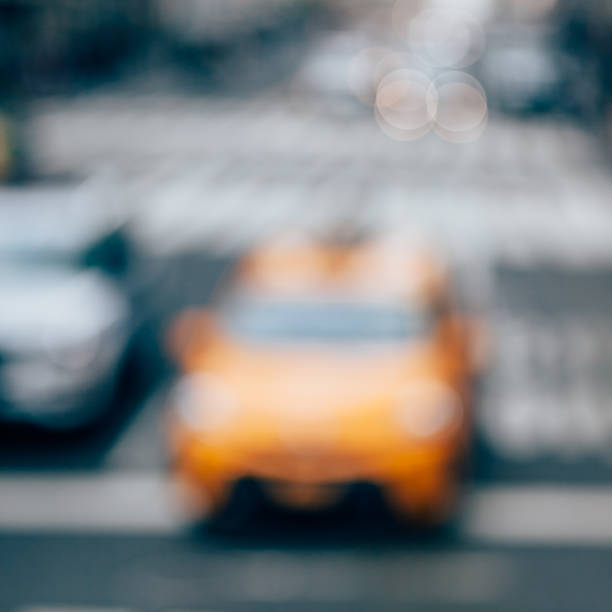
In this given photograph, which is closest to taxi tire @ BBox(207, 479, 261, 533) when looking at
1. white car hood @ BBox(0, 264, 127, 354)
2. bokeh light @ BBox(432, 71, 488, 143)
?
white car hood @ BBox(0, 264, 127, 354)

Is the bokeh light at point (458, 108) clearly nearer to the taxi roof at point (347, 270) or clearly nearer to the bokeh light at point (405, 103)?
the bokeh light at point (405, 103)

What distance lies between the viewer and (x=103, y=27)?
176 feet

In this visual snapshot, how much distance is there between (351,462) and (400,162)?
808 inches

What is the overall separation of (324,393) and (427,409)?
2.11 feet

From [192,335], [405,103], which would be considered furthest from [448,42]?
[192,335]

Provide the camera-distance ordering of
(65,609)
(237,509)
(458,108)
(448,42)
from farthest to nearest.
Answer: (448,42) < (458,108) < (237,509) < (65,609)

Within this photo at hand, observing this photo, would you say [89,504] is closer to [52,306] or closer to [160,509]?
[160,509]

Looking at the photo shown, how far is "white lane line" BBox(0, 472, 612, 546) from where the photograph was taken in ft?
27.4

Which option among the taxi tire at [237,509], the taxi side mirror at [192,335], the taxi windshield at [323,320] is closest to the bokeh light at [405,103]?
the taxi side mirror at [192,335]

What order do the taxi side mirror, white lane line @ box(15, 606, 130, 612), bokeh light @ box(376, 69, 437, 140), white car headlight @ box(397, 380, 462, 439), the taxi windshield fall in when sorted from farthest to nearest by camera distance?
bokeh light @ box(376, 69, 437, 140) < the taxi side mirror < the taxi windshield < white car headlight @ box(397, 380, 462, 439) < white lane line @ box(15, 606, 130, 612)

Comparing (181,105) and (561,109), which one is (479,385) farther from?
(181,105)

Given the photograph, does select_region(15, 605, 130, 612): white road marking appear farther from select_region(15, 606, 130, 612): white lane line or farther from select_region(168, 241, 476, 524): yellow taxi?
select_region(168, 241, 476, 524): yellow taxi

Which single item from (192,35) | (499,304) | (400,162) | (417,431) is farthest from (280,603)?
(192,35)

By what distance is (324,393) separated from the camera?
26.6ft
